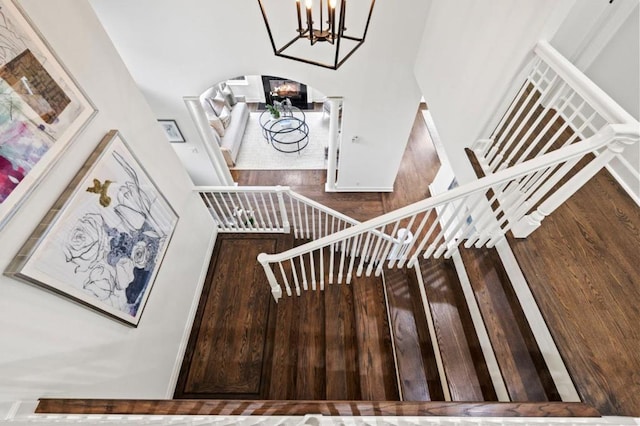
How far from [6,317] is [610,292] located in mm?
2926

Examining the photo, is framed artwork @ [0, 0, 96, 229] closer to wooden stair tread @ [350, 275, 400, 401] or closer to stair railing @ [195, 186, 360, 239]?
stair railing @ [195, 186, 360, 239]

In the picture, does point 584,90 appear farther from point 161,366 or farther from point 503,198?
point 161,366

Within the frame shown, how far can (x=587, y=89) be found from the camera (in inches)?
50.8

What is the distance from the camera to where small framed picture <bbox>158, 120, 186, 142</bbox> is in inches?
160

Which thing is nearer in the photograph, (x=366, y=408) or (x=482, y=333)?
(x=366, y=408)

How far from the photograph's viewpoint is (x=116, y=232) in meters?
1.70

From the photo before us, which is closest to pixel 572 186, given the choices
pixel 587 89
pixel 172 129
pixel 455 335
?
pixel 587 89

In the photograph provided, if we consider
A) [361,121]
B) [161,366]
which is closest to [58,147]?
[161,366]

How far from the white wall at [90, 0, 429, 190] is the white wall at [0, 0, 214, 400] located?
62.4 inches

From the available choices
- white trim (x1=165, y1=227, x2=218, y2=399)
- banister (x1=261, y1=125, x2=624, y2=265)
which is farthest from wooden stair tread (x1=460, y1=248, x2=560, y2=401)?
white trim (x1=165, y1=227, x2=218, y2=399)

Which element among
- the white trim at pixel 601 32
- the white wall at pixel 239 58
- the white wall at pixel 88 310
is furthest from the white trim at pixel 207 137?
the white trim at pixel 601 32

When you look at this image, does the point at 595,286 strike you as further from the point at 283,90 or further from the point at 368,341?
the point at 283,90

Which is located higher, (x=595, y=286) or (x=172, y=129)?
(x=172, y=129)

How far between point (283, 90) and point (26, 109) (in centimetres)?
703
